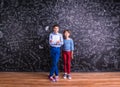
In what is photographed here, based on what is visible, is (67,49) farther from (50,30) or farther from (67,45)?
(50,30)

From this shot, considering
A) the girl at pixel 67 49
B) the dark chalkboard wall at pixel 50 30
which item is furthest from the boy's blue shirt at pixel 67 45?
the dark chalkboard wall at pixel 50 30

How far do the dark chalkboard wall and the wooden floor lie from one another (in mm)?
322

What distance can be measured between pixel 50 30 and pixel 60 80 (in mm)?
1362

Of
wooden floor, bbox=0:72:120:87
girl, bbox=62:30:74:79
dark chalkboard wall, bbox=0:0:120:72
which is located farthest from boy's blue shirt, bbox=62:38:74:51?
wooden floor, bbox=0:72:120:87

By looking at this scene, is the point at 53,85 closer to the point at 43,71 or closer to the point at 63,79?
the point at 63,79

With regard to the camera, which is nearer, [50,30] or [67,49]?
[67,49]

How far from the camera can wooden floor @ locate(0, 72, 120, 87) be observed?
427 cm

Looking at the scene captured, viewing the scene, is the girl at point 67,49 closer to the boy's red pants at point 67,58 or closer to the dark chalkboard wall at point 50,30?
the boy's red pants at point 67,58

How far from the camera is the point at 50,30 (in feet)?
17.2

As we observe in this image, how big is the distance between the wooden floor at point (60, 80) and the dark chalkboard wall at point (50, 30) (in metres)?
0.32

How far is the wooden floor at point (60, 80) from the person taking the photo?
4270 millimetres

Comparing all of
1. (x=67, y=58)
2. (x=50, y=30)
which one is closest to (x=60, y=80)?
(x=67, y=58)

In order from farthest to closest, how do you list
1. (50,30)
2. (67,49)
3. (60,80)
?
(50,30)
(67,49)
(60,80)

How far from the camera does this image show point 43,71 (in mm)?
5348
